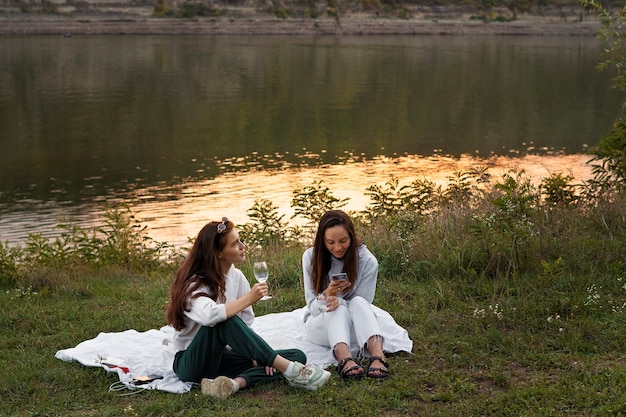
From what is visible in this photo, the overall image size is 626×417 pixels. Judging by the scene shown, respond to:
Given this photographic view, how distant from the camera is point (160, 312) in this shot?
6.83 m

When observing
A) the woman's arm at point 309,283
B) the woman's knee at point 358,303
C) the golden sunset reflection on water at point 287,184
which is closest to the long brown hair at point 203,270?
the woman's arm at point 309,283

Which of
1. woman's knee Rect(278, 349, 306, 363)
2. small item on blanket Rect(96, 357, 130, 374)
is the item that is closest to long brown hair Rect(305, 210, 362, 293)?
woman's knee Rect(278, 349, 306, 363)

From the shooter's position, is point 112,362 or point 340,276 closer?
point 340,276

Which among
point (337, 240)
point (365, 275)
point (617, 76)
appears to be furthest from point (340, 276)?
point (617, 76)

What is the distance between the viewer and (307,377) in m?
4.89

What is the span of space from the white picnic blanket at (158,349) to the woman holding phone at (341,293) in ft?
0.49

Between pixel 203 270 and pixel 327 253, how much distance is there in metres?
0.92

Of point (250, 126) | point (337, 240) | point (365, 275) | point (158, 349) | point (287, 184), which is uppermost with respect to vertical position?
point (337, 240)

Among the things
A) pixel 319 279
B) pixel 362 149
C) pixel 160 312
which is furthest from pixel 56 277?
pixel 362 149

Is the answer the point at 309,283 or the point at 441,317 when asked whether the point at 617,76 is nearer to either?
the point at 441,317

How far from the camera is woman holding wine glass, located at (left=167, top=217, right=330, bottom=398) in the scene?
489 centimetres

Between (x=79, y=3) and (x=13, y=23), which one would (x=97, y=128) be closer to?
(x=13, y=23)

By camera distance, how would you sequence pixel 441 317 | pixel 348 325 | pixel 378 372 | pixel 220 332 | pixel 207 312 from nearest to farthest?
pixel 207 312
pixel 220 332
pixel 378 372
pixel 348 325
pixel 441 317

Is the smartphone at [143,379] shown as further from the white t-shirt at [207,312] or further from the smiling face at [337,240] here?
the smiling face at [337,240]
